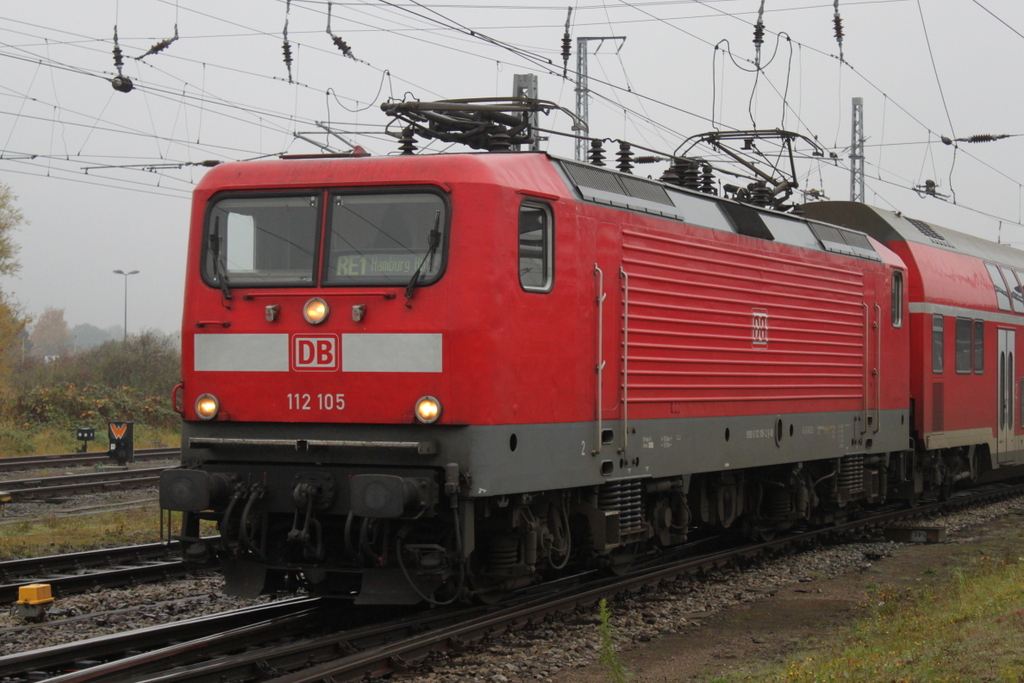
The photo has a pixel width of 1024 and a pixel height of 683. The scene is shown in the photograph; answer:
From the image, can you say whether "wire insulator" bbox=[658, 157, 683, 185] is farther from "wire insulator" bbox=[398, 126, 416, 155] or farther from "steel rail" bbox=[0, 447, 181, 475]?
"steel rail" bbox=[0, 447, 181, 475]

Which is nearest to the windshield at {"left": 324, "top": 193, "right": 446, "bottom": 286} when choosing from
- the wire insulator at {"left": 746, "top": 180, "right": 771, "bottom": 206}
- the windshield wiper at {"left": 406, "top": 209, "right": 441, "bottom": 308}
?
the windshield wiper at {"left": 406, "top": 209, "right": 441, "bottom": 308}

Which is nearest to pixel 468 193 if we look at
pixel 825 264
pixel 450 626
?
pixel 450 626

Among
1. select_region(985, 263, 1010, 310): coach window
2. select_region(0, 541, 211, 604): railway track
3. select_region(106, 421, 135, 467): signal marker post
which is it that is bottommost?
select_region(0, 541, 211, 604): railway track

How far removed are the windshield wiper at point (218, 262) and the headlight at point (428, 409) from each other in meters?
1.80

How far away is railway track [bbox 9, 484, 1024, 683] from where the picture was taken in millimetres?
6926

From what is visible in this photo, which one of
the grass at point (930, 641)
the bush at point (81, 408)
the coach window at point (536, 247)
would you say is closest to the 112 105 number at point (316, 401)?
the coach window at point (536, 247)

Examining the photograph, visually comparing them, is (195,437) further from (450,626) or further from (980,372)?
(980,372)

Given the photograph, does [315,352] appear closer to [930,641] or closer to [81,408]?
[930,641]

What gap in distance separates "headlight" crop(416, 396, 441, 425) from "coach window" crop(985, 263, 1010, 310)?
46.9 ft

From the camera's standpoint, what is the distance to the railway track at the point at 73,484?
17.2 metres

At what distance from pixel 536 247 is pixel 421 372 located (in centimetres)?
143

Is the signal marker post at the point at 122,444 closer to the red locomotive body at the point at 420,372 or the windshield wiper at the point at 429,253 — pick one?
the red locomotive body at the point at 420,372

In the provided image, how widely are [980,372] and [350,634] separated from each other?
44.3 ft

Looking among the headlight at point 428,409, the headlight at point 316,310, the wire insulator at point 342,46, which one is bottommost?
the headlight at point 428,409
